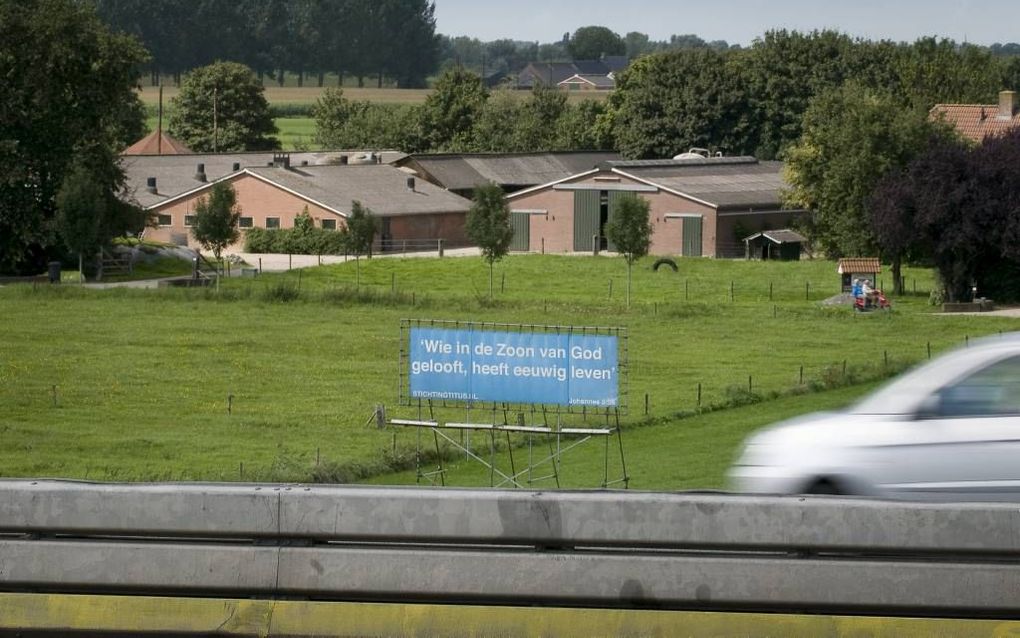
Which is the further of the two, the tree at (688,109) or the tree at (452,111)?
the tree at (452,111)

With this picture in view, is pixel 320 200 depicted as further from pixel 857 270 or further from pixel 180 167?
→ pixel 857 270

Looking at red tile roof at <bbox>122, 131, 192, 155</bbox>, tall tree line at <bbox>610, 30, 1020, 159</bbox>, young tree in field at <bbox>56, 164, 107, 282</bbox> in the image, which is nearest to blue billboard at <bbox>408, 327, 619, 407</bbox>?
young tree in field at <bbox>56, 164, 107, 282</bbox>

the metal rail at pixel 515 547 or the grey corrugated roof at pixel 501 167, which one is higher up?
the grey corrugated roof at pixel 501 167

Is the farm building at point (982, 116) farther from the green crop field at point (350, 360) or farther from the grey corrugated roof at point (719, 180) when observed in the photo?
the green crop field at point (350, 360)

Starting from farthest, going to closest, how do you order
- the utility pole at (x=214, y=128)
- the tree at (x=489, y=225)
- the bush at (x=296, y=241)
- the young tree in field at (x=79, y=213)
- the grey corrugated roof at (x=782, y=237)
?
the utility pole at (x=214, y=128) < the bush at (x=296, y=241) < the grey corrugated roof at (x=782, y=237) < the tree at (x=489, y=225) < the young tree in field at (x=79, y=213)

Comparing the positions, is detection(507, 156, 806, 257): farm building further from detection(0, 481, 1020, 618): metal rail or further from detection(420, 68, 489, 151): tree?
detection(0, 481, 1020, 618): metal rail

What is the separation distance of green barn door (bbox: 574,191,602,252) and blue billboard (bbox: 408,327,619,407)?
216ft

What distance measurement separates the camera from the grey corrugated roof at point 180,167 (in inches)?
3738

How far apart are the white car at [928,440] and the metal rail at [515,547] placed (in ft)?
11.1

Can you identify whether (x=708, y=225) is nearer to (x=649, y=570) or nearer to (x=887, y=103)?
(x=887, y=103)

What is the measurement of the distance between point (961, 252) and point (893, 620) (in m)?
53.5

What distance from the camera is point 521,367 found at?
2223cm

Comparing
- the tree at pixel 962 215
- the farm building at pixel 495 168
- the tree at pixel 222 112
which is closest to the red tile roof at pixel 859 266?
the tree at pixel 962 215

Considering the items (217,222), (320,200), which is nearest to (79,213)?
(217,222)
